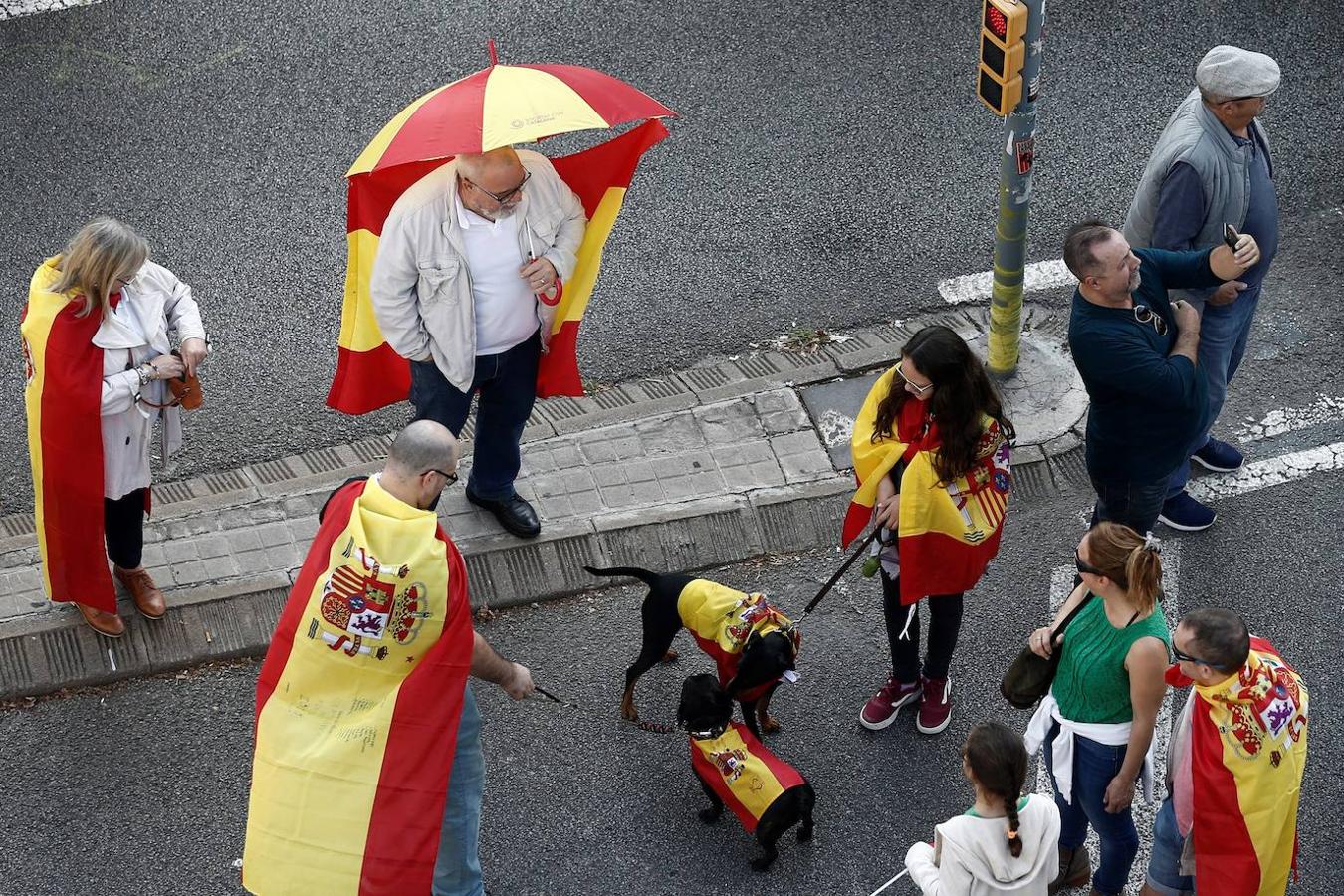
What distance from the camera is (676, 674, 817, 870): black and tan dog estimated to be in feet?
17.0

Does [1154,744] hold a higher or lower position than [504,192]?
lower

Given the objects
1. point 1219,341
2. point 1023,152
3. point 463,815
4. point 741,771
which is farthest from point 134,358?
point 1219,341

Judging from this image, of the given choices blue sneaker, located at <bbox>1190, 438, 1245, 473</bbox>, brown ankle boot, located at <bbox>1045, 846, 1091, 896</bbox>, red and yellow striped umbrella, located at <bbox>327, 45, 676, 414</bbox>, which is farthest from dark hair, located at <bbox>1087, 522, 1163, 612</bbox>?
blue sneaker, located at <bbox>1190, 438, 1245, 473</bbox>

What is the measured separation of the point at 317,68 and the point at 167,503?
356cm

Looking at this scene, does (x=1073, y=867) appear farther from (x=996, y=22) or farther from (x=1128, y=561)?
(x=996, y=22)

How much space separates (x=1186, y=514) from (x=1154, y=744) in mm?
1275

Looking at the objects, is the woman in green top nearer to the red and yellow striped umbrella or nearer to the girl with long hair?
the girl with long hair

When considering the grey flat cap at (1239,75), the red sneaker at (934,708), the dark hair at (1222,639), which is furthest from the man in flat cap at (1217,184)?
the dark hair at (1222,639)

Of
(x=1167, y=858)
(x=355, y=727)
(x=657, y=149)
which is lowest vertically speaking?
(x=1167, y=858)

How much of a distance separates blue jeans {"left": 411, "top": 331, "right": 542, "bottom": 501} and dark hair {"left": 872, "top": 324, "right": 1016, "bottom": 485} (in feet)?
5.44

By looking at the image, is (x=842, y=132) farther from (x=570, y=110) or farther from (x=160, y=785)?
(x=160, y=785)

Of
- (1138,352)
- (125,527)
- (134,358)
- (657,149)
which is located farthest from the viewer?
(657,149)

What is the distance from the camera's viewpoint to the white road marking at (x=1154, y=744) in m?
5.44

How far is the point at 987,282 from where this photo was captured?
789 cm
